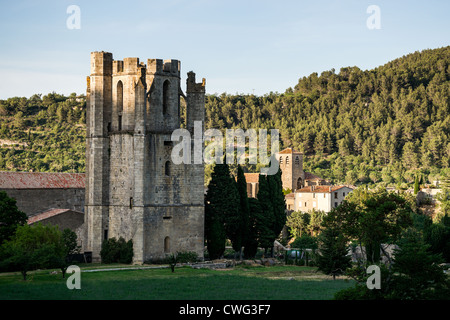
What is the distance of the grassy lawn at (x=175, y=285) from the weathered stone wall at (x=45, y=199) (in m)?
14.5

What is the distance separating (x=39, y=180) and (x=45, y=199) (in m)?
1.76

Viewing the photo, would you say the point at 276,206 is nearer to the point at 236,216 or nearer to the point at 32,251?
the point at 236,216

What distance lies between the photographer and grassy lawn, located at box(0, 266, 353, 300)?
28312 mm

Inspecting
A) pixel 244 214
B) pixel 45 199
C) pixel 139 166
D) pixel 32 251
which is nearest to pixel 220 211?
pixel 244 214

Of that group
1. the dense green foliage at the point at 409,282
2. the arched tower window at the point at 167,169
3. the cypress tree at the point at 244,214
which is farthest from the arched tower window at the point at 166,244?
the dense green foliage at the point at 409,282

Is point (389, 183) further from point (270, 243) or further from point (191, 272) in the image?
point (191, 272)

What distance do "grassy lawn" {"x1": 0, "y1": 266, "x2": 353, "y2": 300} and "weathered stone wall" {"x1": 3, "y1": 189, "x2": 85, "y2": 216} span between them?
14471mm

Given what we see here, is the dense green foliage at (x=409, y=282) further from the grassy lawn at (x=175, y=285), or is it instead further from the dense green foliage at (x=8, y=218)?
the dense green foliage at (x=8, y=218)

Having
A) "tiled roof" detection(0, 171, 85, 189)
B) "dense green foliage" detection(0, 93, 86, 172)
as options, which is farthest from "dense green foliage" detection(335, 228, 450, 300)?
"dense green foliage" detection(0, 93, 86, 172)

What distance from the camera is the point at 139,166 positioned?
4647cm

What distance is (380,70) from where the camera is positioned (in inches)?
6220

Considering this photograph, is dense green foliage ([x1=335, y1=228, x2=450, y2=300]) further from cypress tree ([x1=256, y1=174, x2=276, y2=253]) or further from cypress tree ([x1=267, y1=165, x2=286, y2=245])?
cypress tree ([x1=267, y1=165, x2=286, y2=245])

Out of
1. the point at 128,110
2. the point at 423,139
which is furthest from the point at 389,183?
the point at 128,110

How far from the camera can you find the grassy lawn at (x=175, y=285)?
2831cm
